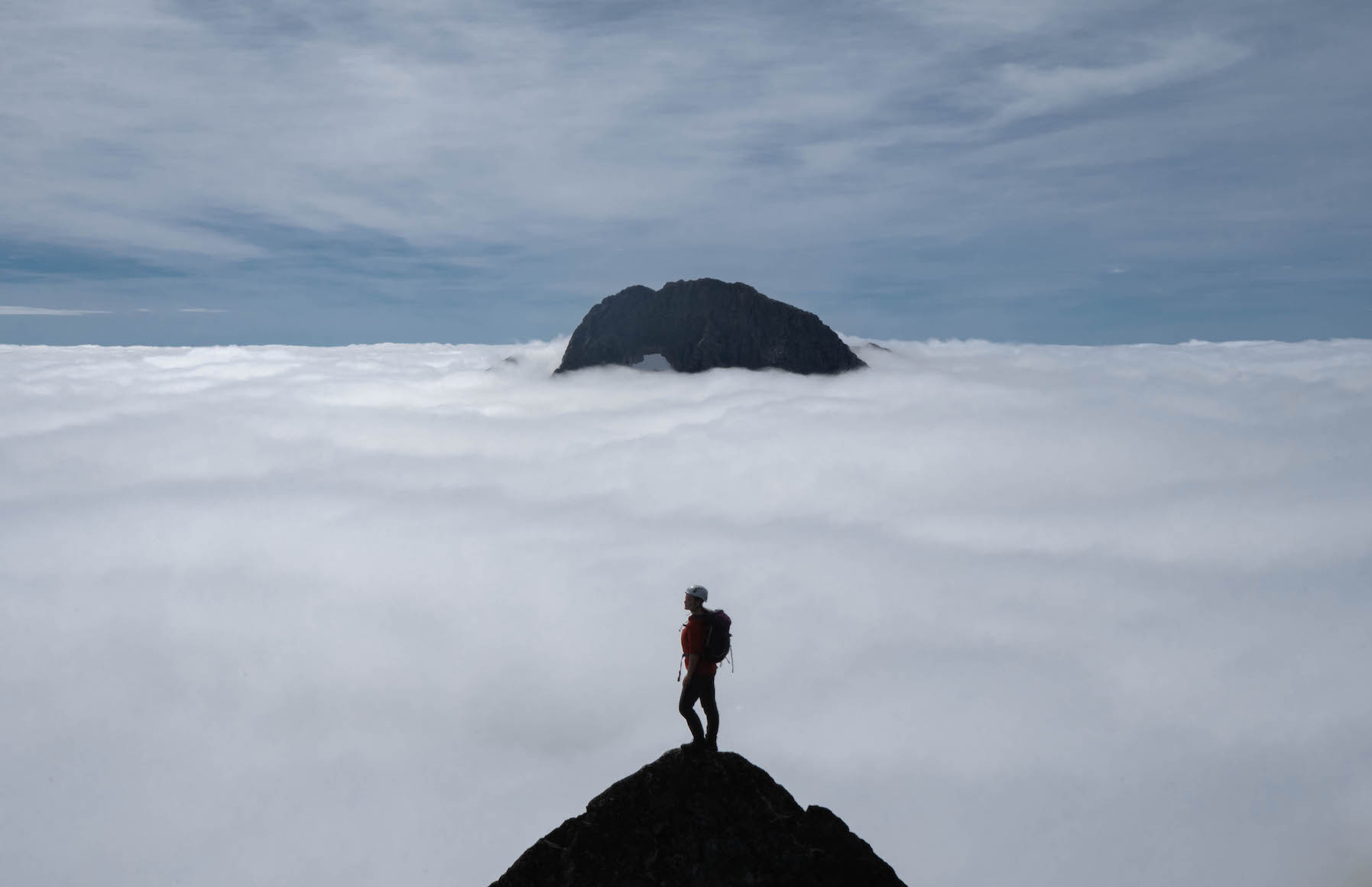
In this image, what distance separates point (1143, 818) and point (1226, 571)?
117152 millimetres

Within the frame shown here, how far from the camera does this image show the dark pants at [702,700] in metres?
12.5

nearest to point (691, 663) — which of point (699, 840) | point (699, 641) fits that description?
point (699, 641)

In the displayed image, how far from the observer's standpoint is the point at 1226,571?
606 feet

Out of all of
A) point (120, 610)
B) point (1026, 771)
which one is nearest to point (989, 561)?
point (1026, 771)

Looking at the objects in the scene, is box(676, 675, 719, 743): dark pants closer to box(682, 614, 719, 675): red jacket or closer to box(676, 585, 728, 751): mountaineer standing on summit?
box(676, 585, 728, 751): mountaineer standing on summit

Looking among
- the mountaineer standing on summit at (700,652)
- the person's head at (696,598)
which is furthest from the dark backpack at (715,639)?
the person's head at (696,598)

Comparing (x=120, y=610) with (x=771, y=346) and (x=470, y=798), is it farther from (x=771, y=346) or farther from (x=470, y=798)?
(x=771, y=346)

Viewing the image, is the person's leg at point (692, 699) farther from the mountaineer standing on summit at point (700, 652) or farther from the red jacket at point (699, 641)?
the red jacket at point (699, 641)

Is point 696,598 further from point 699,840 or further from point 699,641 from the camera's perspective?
point 699,840

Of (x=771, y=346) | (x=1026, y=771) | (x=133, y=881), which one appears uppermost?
(x=771, y=346)

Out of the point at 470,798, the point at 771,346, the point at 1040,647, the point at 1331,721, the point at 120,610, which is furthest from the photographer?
the point at 771,346

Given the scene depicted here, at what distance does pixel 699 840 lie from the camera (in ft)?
41.1

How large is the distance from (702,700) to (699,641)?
1.10 metres

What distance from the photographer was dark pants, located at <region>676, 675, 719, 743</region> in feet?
41.1
